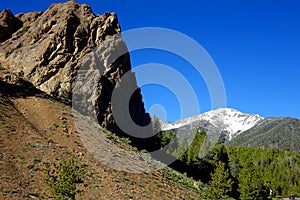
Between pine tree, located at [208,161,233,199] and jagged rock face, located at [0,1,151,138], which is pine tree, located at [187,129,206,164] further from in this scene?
pine tree, located at [208,161,233,199]

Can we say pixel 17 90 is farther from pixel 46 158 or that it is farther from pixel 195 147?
pixel 195 147

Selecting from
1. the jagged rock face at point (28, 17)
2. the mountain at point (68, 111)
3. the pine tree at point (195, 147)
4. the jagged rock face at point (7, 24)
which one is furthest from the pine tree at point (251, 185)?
the jagged rock face at point (7, 24)

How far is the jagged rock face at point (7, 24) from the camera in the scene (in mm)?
59825

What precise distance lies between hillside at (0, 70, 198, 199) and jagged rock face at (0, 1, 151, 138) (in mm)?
9800

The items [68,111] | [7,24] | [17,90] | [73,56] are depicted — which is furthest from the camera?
[7,24]

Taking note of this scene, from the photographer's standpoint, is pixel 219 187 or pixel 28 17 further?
pixel 28 17

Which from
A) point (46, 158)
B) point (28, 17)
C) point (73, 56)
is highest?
point (28, 17)

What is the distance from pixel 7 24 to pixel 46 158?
142 feet

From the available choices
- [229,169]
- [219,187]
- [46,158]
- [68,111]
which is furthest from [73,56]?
[229,169]

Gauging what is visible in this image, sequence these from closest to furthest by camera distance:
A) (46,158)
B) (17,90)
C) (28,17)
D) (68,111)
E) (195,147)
→ (46,158) → (68,111) → (17,90) → (28,17) → (195,147)

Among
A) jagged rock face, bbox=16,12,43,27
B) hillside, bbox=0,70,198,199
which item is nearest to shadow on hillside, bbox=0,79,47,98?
hillside, bbox=0,70,198,199

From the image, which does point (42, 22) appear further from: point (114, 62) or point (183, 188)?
point (183, 188)

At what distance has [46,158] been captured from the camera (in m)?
27.7

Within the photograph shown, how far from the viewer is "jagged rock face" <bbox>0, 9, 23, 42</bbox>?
2355 inches
